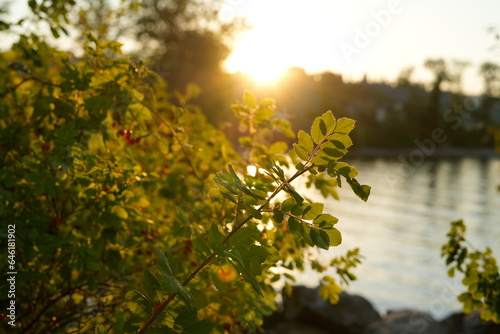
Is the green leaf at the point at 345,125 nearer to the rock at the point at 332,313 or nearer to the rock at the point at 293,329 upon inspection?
the rock at the point at 332,313

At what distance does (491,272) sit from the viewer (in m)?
3.37

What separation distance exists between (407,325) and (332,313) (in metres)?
1.76

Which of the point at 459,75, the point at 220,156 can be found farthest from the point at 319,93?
the point at 220,156

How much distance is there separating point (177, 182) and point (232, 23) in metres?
34.9

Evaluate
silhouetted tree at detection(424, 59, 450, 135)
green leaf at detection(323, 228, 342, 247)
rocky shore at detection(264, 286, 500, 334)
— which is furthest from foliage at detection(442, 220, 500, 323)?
silhouetted tree at detection(424, 59, 450, 135)

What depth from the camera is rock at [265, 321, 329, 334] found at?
12.1 m

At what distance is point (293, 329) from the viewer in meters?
12.2

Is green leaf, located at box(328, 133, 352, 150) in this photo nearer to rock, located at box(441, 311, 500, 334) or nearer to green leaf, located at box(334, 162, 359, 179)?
green leaf, located at box(334, 162, 359, 179)

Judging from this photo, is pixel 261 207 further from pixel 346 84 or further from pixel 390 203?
pixel 346 84

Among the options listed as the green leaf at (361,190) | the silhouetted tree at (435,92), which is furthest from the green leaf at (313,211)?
the silhouetted tree at (435,92)

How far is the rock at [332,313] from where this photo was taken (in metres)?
12.2

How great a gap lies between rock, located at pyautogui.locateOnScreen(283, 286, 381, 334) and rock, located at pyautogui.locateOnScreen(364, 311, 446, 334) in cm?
47

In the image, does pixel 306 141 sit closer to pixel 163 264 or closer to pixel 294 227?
pixel 294 227

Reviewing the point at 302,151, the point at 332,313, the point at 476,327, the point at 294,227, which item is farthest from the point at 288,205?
the point at 476,327
